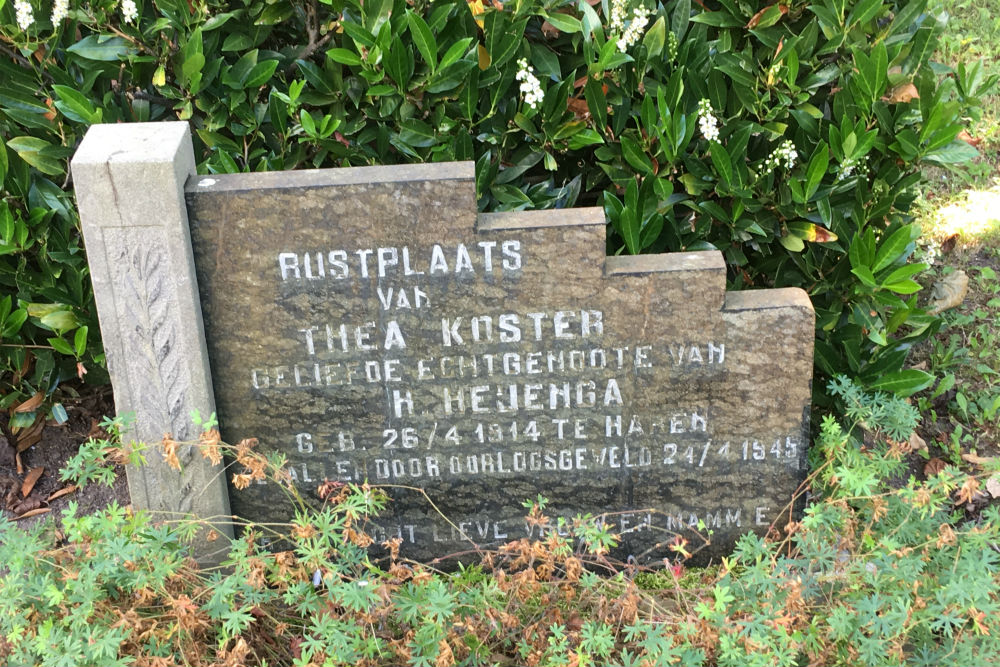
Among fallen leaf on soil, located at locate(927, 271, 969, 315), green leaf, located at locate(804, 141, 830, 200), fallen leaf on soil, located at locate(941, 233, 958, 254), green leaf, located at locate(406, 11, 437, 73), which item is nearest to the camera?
green leaf, located at locate(406, 11, 437, 73)

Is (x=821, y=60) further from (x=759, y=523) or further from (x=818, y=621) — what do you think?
(x=818, y=621)

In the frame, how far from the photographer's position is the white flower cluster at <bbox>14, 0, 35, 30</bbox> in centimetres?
345

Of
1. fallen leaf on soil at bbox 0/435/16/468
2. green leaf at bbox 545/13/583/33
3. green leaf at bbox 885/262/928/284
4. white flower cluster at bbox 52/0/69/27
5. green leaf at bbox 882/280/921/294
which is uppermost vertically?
white flower cluster at bbox 52/0/69/27

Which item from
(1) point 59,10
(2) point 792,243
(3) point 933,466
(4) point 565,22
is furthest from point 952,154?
(1) point 59,10

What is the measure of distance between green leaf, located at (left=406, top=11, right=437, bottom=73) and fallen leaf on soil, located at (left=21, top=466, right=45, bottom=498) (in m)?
2.23

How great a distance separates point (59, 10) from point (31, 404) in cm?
145

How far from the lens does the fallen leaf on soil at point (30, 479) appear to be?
416cm

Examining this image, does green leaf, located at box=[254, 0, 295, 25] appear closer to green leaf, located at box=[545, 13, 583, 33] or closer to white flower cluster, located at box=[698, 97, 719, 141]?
green leaf, located at box=[545, 13, 583, 33]

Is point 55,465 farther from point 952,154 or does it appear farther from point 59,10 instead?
point 952,154

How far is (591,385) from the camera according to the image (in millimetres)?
3498

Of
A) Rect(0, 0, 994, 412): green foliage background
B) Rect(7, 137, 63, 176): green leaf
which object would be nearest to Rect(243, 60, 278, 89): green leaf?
Rect(0, 0, 994, 412): green foliage background

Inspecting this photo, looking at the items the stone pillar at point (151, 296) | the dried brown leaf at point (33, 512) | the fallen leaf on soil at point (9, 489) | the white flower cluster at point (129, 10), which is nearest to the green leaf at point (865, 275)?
the stone pillar at point (151, 296)

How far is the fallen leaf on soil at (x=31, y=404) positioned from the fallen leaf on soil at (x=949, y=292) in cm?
362

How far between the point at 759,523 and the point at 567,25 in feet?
5.90
